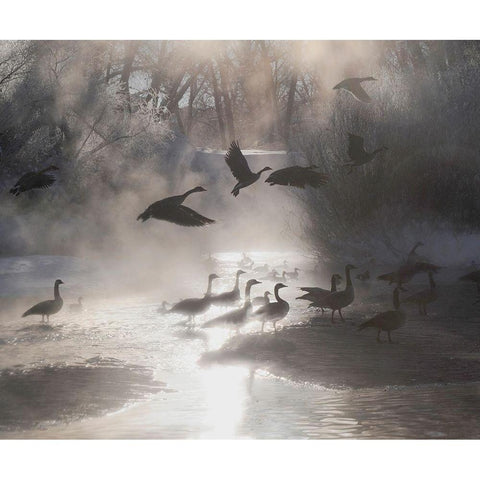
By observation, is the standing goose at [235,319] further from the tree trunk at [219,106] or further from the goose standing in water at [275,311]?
the tree trunk at [219,106]

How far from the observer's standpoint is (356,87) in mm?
8883

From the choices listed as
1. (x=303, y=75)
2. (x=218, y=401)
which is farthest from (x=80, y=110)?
(x=218, y=401)

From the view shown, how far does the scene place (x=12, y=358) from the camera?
25.7ft

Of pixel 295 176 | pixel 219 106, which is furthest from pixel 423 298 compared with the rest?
pixel 219 106

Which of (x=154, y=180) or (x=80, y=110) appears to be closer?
(x=80, y=110)

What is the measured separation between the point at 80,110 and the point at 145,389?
23.4 feet

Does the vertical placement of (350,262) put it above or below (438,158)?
below

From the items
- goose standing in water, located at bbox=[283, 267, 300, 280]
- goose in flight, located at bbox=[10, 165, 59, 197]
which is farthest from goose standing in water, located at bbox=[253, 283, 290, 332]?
goose standing in water, located at bbox=[283, 267, 300, 280]

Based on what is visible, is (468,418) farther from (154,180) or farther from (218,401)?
(154,180)

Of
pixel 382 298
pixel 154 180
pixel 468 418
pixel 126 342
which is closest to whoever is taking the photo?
pixel 468 418
